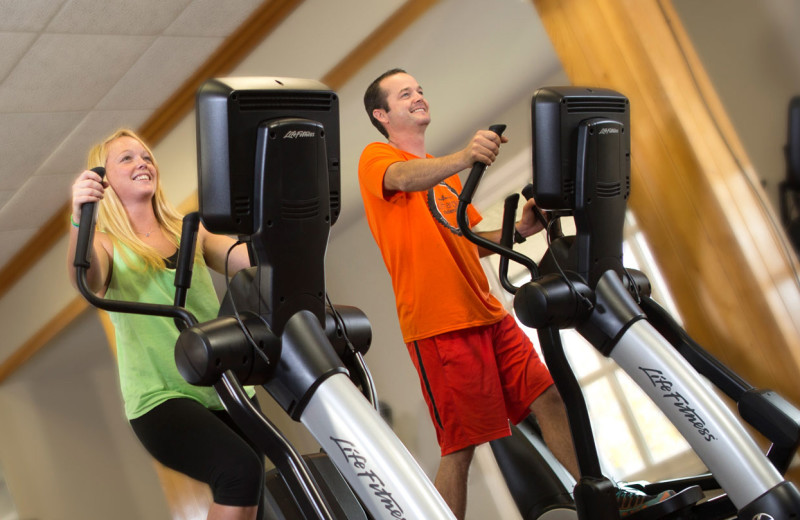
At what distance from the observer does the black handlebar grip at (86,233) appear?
5.48ft

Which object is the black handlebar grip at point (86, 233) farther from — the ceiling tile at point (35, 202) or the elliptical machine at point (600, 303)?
the ceiling tile at point (35, 202)

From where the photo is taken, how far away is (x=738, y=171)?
2.82m

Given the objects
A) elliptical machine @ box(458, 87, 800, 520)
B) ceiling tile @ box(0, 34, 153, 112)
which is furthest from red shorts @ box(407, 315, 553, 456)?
ceiling tile @ box(0, 34, 153, 112)

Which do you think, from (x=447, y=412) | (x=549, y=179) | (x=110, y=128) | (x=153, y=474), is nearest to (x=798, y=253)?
(x=549, y=179)

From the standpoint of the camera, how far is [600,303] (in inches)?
85.7

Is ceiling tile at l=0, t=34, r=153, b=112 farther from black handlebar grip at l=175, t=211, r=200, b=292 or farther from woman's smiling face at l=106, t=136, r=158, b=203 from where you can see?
black handlebar grip at l=175, t=211, r=200, b=292

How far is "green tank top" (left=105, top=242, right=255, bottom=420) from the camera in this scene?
2127 millimetres

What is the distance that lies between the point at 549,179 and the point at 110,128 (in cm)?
276

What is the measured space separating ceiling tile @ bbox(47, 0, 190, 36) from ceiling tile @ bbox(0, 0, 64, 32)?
0.04 metres

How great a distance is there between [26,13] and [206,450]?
6.83 ft

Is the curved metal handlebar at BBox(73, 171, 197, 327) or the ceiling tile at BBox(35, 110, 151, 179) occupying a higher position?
the ceiling tile at BBox(35, 110, 151, 179)

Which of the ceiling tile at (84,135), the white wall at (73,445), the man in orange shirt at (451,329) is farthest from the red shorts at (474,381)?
the white wall at (73,445)

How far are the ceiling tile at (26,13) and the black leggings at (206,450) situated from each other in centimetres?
187

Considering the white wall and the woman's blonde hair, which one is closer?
the woman's blonde hair
